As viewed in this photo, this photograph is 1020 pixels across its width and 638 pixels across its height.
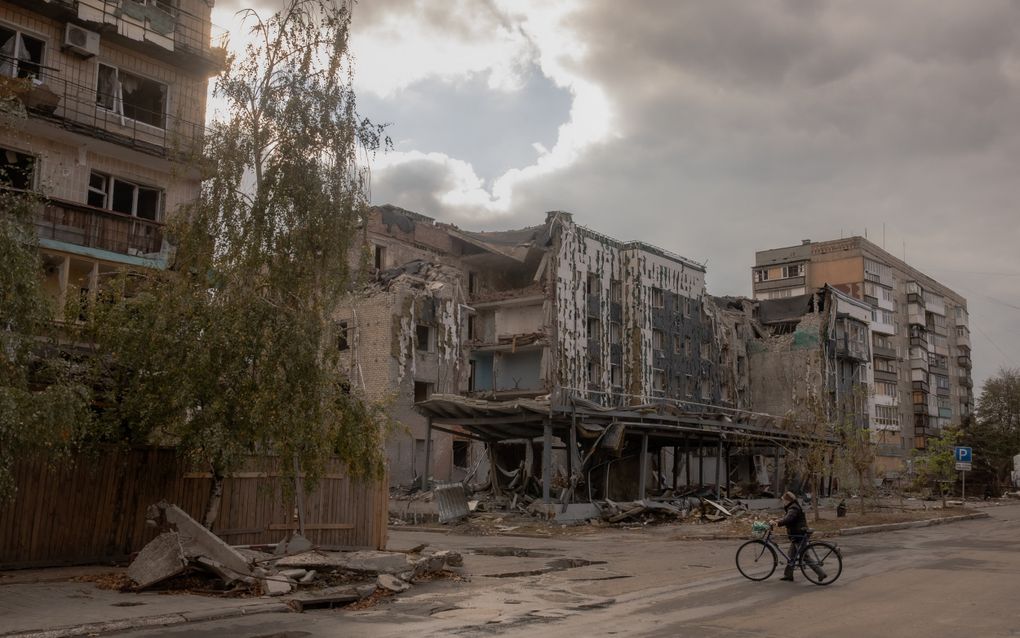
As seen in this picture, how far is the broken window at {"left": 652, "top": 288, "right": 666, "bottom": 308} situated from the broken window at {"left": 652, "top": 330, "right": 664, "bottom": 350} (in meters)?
1.72

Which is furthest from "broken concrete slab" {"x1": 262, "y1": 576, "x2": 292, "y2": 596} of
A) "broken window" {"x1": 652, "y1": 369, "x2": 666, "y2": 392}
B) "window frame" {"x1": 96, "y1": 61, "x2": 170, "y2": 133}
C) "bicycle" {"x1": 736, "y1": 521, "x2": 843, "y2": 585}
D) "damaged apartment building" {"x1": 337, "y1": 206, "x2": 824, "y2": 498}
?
"broken window" {"x1": 652, "y1": 369, "x2": 666, "y2": 392}

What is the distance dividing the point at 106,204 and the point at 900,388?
290ft

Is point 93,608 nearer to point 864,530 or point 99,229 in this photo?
point 99,229

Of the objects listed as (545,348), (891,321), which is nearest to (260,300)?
(545,348)

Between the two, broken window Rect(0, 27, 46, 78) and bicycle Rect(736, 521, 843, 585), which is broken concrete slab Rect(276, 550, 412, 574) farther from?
broken window Rect(0, 27, 46, 78)

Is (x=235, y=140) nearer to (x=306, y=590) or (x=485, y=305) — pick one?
(x=306, y=590)

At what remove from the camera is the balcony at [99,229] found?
21547 millimetres

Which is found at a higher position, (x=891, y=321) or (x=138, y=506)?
(x=891, y=321)

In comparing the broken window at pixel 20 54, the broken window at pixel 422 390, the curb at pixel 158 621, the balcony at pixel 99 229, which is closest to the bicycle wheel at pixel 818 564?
the curb at pixel 158 621

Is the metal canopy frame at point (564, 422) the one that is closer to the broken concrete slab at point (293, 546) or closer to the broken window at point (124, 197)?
the broken window at point (124, 197)

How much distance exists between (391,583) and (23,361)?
619 cm

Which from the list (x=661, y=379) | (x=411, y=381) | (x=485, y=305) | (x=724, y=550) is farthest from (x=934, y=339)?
(x=724, y=550)

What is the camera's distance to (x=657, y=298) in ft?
185

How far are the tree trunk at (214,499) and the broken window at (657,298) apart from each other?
43132 millimetres
